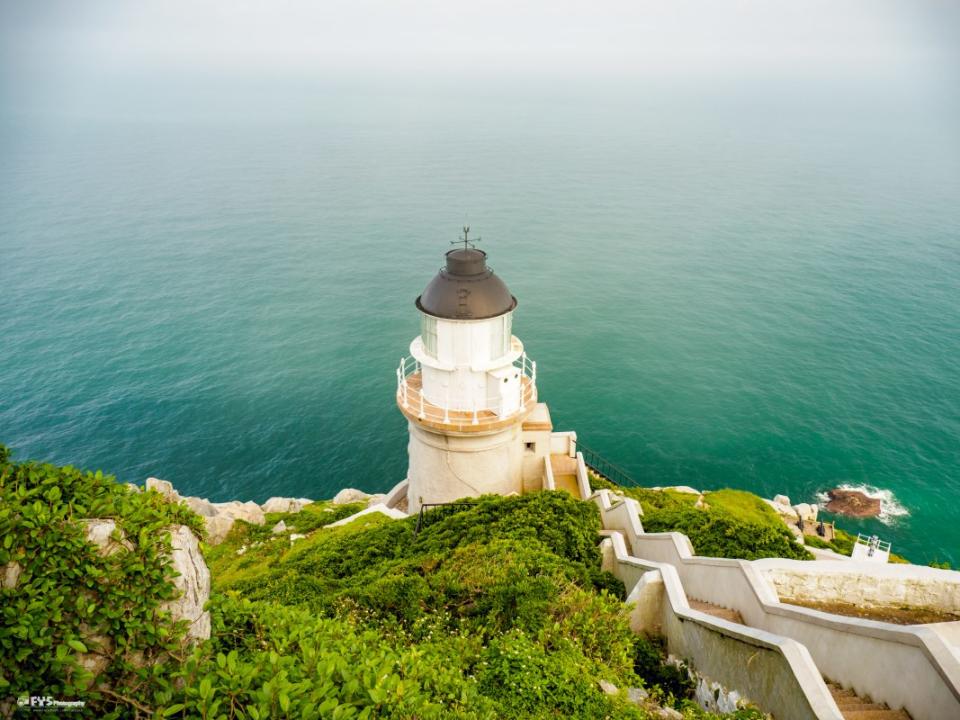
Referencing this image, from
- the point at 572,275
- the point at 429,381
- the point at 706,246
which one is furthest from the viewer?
the point at 706,246

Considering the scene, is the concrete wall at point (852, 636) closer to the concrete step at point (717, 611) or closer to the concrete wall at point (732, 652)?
the concrete step at point (717, 611)

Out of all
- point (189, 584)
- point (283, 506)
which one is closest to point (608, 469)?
point (283, 506)

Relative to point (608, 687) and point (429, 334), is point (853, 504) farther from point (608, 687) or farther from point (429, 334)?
point (608, 687)

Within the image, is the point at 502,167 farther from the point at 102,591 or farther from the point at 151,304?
the point at 102,591

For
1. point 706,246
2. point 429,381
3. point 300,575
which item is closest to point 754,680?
point 300,575

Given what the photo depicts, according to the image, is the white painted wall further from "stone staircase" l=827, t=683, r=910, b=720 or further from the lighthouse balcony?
"stone staircase" l=827, t=683, r=910, b=720

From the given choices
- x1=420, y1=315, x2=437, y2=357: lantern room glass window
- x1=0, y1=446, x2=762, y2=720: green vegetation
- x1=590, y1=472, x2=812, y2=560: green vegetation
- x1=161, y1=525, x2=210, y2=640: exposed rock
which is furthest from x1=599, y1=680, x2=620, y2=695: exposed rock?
x1=420, y1=315, x2=437, y2=357: lantern room glass window

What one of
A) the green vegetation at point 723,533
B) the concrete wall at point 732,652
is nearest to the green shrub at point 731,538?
the green vegetation at point 723,533
